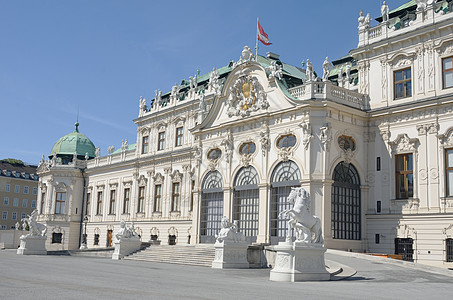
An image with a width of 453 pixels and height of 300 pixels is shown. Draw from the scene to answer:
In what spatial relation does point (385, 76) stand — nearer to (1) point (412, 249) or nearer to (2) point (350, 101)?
(2) point (350, 101)

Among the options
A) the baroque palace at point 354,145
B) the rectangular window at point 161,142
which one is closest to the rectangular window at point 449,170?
the baroque palace at point 354,145

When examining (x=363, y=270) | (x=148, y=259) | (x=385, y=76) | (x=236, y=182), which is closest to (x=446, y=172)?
(x=385, y=76)

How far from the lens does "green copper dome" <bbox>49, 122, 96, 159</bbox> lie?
61531 mm

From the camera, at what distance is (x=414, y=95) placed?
2972cm

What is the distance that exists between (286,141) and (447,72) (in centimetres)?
975

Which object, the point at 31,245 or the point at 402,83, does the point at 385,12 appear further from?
the point at 31,245

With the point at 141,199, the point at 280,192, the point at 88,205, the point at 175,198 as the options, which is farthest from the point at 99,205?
the point at 280,192

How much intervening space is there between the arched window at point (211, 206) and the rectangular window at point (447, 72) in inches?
614

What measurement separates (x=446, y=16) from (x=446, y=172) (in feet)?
27.6

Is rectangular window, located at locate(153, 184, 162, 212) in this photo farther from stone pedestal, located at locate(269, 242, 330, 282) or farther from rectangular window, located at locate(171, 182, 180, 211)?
stone pedestal, located at locate(269, 242, 330, 282)

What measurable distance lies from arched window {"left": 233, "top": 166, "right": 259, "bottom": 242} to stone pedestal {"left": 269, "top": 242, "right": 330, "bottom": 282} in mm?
14159

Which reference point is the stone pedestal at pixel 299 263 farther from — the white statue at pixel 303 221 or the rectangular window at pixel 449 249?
the rectangular window at pixel 449 249

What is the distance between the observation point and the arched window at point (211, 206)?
36.1 m

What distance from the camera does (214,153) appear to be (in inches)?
1462
